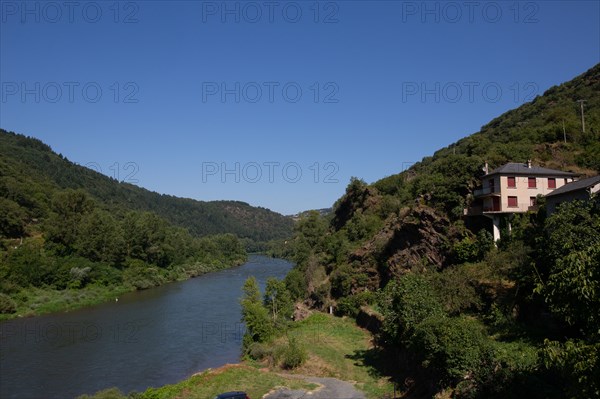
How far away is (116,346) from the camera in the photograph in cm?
4316

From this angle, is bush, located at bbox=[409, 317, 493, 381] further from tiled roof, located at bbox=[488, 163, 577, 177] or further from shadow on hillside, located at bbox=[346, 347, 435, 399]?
tiled roof, located at bbox=[488, 163, 577, 177]

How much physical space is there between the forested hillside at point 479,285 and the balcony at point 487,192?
1.46 metres

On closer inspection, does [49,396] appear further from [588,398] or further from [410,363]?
[588,398]

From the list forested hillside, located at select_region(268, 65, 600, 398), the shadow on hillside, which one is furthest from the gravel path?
forested hillside, located at select_region(268, 65, 600, 398)

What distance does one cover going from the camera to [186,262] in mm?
116812

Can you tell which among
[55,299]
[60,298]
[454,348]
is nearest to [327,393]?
[454,348]

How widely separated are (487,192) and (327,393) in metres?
21.6

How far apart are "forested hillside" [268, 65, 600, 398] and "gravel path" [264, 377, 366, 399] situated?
284 cm

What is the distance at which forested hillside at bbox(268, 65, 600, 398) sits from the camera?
35.8 feet

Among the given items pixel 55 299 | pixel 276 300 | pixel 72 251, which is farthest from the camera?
pixel 72 251

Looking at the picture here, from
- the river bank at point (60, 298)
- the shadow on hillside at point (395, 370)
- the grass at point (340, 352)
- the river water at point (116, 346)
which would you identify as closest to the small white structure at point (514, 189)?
the shadow on hillside at point (395, 370)

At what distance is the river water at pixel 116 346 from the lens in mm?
33469

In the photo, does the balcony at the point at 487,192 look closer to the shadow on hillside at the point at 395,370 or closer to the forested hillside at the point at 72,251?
the shadow on hillside at the point at 395,370

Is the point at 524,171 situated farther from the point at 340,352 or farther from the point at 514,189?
the point at 340,352
